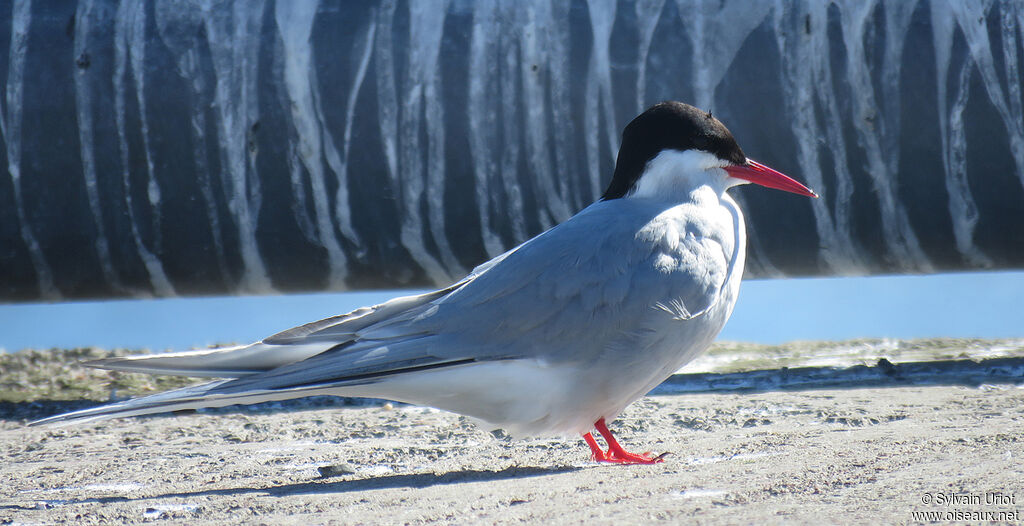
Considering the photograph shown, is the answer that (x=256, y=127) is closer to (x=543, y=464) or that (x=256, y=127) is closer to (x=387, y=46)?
(x=387, y=46)

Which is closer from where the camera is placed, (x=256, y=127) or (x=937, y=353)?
(x=256, y=127)

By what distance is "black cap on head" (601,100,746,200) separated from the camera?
235cm

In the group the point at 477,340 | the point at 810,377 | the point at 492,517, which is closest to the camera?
the point at 492,517

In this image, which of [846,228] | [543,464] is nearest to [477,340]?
[543,464]

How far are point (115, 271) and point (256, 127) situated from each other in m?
0.75

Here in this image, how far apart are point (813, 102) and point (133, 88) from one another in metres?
2.36

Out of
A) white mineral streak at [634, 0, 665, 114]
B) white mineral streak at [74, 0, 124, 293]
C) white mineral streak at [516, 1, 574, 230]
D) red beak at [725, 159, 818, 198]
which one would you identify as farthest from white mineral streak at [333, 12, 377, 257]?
red beak at [725, 159, 818, 198]

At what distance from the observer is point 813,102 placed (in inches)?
135

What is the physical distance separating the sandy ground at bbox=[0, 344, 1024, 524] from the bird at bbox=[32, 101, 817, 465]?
169 millimetres

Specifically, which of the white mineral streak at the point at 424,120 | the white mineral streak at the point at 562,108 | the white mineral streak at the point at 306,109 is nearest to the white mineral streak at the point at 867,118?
the white mineral streak at the point at 562,108

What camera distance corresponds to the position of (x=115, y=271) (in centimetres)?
363

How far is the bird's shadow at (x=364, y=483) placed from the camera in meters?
1.92

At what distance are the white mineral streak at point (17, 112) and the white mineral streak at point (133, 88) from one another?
1.09ft
